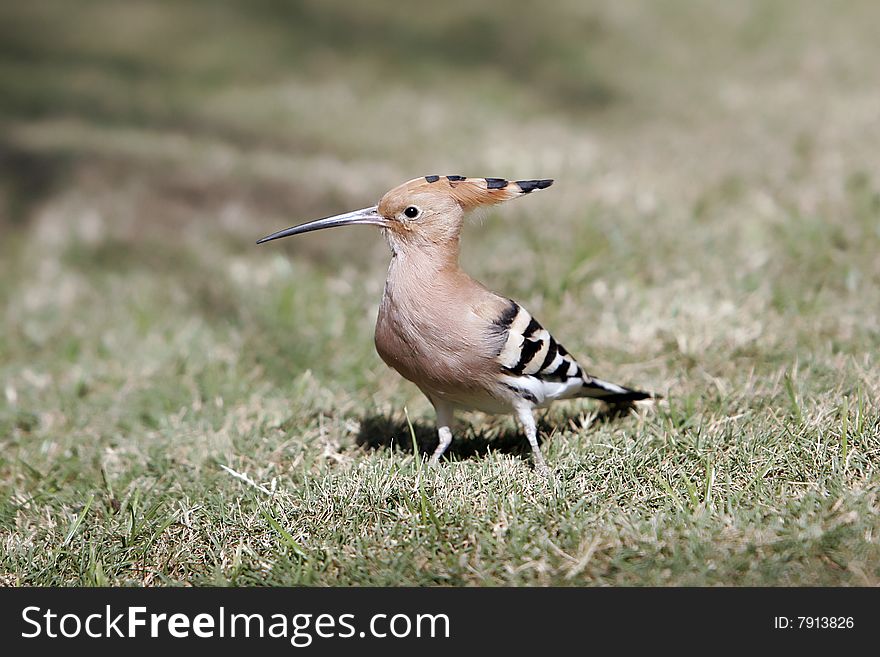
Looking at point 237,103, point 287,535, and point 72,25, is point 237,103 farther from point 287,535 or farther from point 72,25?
A: point 287,535

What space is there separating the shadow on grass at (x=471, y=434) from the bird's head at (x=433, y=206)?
78 cm

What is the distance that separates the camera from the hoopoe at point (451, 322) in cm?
311

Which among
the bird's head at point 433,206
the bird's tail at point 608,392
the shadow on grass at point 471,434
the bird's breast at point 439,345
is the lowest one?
the shadow on grass at point 471,434

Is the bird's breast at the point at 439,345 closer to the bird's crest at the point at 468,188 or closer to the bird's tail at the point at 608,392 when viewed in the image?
the bird's crest at the point at 468,188

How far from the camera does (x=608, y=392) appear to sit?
3496 millimetres

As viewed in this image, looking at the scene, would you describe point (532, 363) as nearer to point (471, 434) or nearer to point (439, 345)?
point (439, 345)

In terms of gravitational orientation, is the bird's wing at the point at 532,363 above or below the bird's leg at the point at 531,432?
above

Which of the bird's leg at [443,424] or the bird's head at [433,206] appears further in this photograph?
the bird's leg at [443,424]

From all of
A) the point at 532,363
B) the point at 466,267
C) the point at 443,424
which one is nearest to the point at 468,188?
the point at 532,363

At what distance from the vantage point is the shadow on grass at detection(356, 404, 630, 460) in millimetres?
3531

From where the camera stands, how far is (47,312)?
574 centimetres

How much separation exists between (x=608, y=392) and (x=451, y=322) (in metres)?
0.75

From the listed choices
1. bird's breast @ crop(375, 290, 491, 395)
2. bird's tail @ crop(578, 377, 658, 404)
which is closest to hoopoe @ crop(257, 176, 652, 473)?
bird's breast @ crop(375, 290, 491, 395)

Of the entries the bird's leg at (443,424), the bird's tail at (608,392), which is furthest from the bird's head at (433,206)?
the bird's tail at (608,392)
